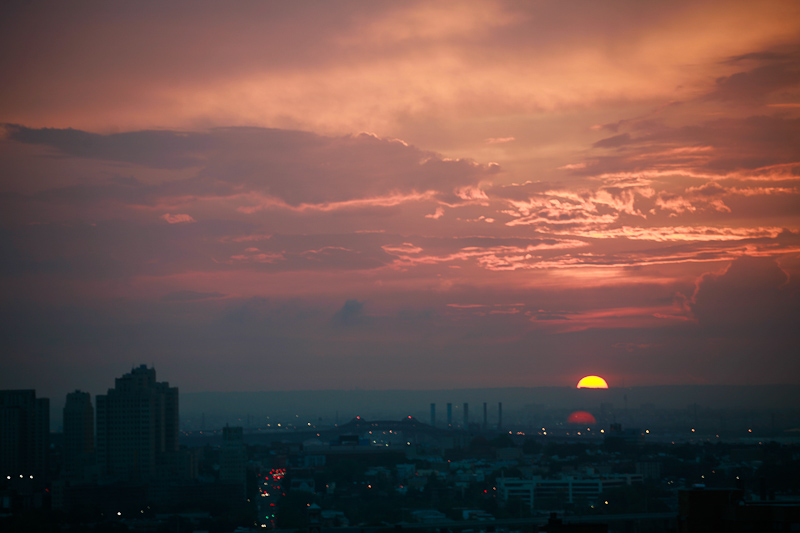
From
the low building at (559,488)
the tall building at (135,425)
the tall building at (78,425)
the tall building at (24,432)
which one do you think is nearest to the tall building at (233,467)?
the tall building at (135,425)

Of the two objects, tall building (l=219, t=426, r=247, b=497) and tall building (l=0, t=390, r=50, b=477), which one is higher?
tall building (l=0, t=390, r=50, b=477)

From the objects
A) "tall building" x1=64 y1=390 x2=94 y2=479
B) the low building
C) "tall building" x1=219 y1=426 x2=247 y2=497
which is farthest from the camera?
"tall building" x1=64 y1=390 x2=94 y2=479

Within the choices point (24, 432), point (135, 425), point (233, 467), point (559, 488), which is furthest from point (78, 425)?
point (559, 488)

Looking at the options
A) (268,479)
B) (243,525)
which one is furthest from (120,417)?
(243,525)

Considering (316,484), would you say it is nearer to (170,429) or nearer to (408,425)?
(170,429)

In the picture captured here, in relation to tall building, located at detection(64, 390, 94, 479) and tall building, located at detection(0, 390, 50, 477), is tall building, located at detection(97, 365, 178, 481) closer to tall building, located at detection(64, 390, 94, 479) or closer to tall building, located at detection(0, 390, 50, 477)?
tall building, located at detection(64, 390, 94, 479)

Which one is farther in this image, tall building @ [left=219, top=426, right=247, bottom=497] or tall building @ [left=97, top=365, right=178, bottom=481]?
tall building @ [left=97, top=365, right=178, bottom=481]

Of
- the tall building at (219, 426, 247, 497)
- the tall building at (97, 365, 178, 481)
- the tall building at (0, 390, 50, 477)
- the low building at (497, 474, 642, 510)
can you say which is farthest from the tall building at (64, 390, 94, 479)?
the low building at (497, 474, 642, 510)

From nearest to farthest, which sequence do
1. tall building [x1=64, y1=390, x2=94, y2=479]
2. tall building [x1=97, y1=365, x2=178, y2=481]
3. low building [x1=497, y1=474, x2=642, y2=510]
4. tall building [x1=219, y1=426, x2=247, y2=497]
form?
1. low building [x1=497, y1=474, x2=642, y2=510]
2. tall building [x1=219, y1=426, x2=247, y2=497]
3. tall building [x1=97, y1=365, x2=178, y2=481]
4. tall building [x1=64, y1=390, x2=94, y2=479]
